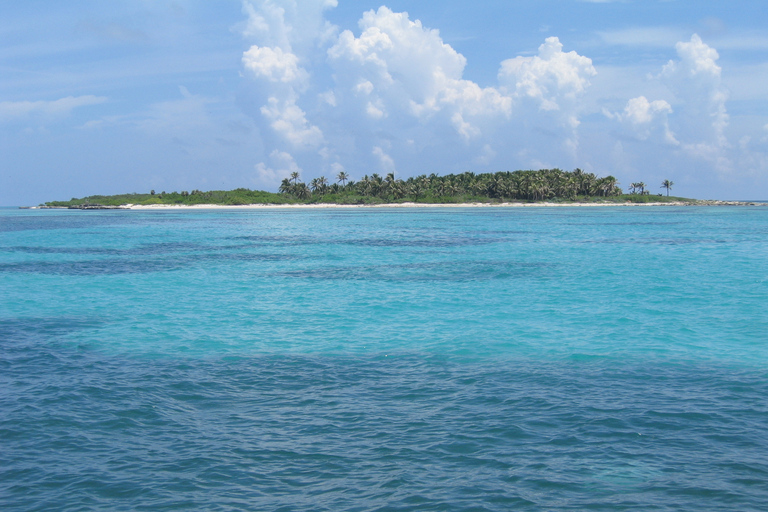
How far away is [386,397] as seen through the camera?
12.3m

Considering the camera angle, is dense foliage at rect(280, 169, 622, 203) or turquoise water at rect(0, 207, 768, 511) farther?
dense foliage at rect(280, 169, 622, 203)

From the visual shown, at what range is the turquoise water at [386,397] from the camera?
338 inches

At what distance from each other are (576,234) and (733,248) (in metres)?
18.5

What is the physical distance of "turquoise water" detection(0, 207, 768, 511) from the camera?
338 inches

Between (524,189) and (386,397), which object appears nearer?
(386,397)

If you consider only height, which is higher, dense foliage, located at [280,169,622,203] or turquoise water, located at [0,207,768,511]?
dense foliage, located at [280,169,622,203]

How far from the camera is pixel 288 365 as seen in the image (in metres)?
14.9

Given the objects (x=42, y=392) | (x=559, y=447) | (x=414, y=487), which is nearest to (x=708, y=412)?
(x=559, y=447)

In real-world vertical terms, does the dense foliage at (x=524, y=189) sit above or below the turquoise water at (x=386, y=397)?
above

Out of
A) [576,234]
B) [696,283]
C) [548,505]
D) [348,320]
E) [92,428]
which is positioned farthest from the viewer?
[576,234]

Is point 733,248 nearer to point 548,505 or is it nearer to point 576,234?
point 576,234

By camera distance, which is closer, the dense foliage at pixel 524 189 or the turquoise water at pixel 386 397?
the turquoise water at pixel 386 397

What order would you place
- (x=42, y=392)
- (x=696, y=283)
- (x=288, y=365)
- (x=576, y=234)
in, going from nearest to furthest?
(x=42, y=392) → (x=288, y=365) → (x=696, y=283) → (x=576, y=234)

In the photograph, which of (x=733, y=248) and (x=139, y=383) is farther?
(x=733, y=248)
